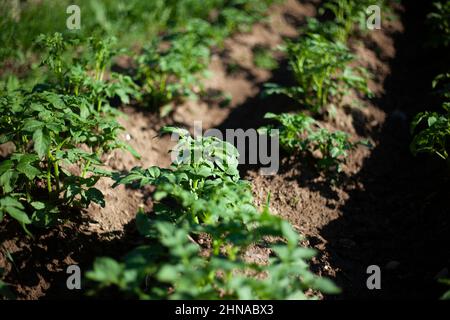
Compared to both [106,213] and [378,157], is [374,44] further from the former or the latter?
[106,213]

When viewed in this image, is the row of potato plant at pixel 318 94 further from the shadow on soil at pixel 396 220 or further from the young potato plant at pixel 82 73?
the young potato plant at pixel 82 73

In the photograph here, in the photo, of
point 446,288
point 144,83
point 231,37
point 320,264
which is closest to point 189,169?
point 320,264

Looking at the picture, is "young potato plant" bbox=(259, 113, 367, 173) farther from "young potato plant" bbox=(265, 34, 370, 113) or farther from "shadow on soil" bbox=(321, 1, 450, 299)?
"young potato plant" bbox=(265, 34, 370, 113)

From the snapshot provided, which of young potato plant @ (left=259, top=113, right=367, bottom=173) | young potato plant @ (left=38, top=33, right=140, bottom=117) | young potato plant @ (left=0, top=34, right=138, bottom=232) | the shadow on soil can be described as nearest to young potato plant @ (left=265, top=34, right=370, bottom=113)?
young potato plant @ (left=259, top=113, right=367, bottom=173)

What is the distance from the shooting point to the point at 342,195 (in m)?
3.07

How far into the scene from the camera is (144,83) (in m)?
3.84

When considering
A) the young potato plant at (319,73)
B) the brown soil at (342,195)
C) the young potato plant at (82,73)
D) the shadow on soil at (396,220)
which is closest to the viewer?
the brown soil at (342,195)

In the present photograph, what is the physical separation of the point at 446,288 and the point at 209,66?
3492mm

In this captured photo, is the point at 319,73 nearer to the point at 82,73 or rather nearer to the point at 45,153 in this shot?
the point at 82,73

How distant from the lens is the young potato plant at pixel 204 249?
1.44 metres

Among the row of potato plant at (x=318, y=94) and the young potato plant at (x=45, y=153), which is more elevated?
the row of potato plant at (x=318, y=94)

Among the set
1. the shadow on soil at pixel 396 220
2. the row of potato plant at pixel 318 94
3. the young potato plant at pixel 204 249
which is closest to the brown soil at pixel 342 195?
the shadow on soil at pixel 396 220

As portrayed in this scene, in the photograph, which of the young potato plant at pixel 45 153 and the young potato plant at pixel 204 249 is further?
the young potato plant at pixel 45 153

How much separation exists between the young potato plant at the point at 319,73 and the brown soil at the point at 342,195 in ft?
0.63
